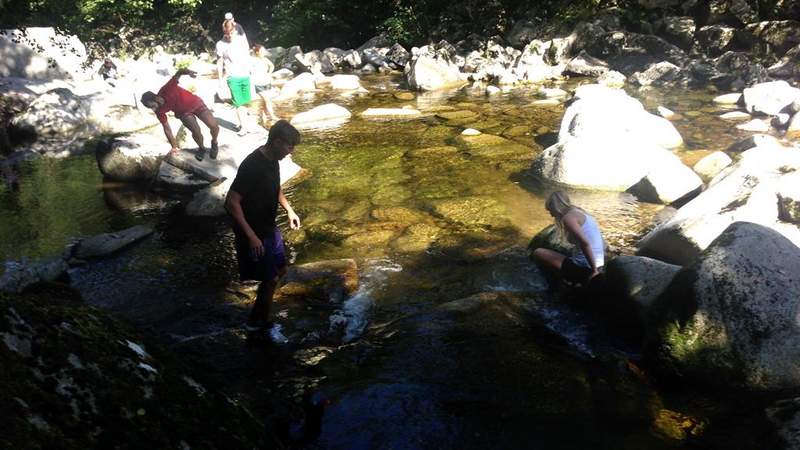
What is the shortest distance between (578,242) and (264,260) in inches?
120

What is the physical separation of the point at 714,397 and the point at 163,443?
3.86m

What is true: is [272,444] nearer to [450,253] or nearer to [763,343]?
[763,343]

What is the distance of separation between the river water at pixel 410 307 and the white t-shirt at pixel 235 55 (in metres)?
2.12

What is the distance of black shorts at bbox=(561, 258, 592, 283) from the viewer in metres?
5.67

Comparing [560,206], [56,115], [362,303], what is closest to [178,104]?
[362,303]

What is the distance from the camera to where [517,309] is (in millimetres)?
5504

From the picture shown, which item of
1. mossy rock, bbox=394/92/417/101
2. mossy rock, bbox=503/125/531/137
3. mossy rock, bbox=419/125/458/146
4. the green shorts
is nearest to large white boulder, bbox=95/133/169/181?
the green shorts

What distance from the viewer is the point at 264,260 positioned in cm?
486

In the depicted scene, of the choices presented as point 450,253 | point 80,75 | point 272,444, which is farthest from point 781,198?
point 80,75

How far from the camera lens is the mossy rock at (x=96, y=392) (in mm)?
1935

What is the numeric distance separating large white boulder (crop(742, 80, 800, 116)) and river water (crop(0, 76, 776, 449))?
7.80 ft

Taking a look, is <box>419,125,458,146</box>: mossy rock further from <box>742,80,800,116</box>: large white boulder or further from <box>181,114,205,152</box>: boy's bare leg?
<box>742,80,800,116</box>: large white boulder

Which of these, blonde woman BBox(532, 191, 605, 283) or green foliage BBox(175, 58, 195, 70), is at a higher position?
green foliage BBox(175, 58, 195, 70)

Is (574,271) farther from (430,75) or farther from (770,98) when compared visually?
(430,75)
